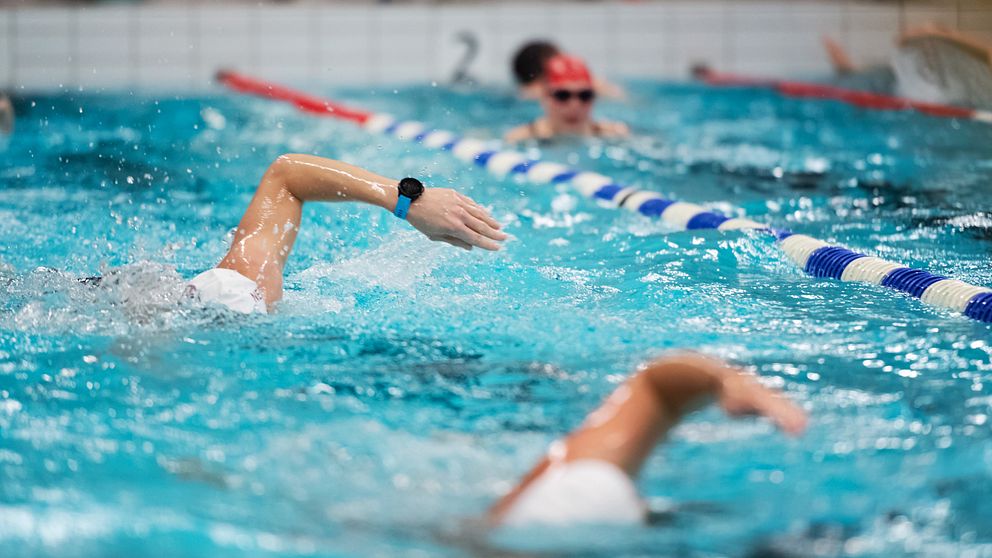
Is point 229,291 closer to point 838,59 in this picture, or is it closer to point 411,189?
point 411,189

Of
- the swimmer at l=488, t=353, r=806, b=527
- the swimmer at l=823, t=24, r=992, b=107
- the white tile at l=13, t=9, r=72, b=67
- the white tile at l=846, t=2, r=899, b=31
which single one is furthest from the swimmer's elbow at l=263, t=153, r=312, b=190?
the white tile at l=846, t=2, r=899, b=31

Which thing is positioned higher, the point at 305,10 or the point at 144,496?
the point at 305,10

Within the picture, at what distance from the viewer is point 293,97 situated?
8.57 meters

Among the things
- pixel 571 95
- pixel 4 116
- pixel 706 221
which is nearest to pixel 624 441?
pixel 706 221

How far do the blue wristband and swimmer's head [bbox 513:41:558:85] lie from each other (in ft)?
20.8

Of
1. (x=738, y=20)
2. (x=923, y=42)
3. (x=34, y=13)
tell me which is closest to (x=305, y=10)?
(x=34, y=13)

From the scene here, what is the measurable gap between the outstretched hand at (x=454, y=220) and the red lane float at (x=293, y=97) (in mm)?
4831

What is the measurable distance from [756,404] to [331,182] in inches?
66.6

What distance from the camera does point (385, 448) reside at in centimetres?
226

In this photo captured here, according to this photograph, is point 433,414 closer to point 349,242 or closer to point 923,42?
point 349,242

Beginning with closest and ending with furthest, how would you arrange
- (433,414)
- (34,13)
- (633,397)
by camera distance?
1. (633,397)
2. (433,414)
3. (34,13)

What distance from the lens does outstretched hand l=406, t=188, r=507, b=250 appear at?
301 cm

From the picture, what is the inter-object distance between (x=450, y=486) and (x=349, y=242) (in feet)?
7.51

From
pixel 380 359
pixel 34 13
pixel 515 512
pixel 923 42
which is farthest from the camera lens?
pixel 34 13
